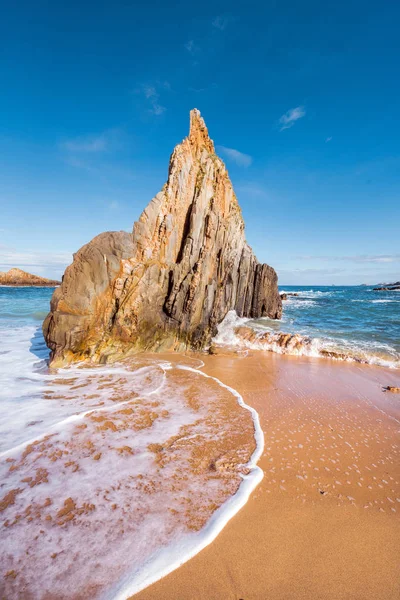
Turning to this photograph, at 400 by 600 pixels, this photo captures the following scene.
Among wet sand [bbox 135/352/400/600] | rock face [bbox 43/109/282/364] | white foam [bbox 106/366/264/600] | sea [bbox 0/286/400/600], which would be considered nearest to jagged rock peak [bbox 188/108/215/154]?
rock face [bbox 43/109/282/364]

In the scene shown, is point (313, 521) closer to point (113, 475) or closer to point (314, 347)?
point (113, 475)

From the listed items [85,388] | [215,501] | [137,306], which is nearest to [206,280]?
[137,306]

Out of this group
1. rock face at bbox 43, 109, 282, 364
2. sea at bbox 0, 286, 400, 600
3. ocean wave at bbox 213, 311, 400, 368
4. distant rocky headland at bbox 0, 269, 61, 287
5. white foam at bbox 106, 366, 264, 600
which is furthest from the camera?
distant rocky headland at bbox 0, 269, 61, 287

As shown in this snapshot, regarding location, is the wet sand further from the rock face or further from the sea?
the rock face

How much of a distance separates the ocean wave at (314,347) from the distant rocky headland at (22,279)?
292 ft

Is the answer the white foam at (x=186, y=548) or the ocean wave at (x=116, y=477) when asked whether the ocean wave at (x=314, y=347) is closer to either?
the ocean wave at (x=116, y=477)

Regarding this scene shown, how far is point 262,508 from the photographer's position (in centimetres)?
351

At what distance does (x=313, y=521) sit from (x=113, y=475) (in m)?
2.87

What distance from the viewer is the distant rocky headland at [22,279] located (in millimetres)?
85000

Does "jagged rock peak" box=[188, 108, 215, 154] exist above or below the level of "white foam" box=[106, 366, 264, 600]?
above

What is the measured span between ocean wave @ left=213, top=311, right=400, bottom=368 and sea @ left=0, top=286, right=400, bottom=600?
20.2ft

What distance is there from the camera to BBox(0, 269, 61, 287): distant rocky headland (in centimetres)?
8500

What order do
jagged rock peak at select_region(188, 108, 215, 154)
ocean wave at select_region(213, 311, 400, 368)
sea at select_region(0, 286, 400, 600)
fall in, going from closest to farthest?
sea at select_region(0, 286, 400, 600) < ocean wave at select_region(213, 311, 400, 368) < jagged rock peak at select_region(188, 108, 215, 154)

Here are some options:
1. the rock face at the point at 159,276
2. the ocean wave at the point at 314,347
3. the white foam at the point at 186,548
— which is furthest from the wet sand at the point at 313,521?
the rock face at the point at 159,276
